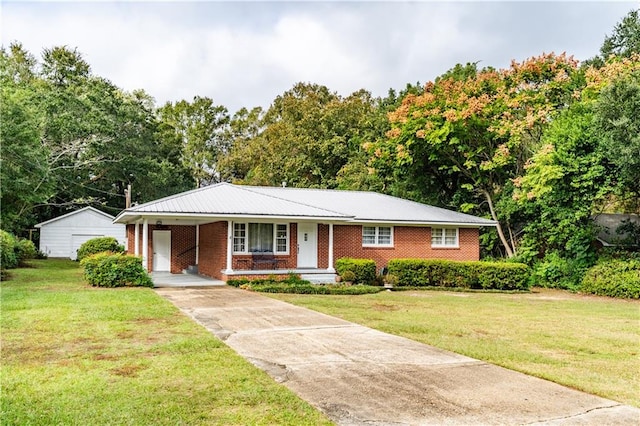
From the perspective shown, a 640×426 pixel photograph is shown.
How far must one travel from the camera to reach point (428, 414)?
16.3ft

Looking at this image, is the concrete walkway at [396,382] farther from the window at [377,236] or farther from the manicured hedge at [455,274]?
the window at [377,236]

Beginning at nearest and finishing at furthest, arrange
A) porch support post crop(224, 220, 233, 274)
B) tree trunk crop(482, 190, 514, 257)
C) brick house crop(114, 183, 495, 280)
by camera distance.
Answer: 1. porch support post crop(224, 220, 233, 274)
2. brick house crop(114, 183, 495, 280)
3. tree trunk crop(482, 190, 514, 257)

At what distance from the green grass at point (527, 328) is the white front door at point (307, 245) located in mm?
4334

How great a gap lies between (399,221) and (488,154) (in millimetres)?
6350

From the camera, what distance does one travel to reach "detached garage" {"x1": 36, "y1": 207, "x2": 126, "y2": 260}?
115ft

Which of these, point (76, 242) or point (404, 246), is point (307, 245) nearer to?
point (404, 246)

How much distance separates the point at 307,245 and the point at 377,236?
3423 millimetres

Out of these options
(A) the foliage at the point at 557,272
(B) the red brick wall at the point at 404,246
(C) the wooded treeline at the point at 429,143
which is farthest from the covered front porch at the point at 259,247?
(A) the foliage at the point at 557,272

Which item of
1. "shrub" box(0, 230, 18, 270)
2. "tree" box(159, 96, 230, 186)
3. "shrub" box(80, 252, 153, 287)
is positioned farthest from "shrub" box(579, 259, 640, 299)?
"tree" box(159, 96, 230, 186)

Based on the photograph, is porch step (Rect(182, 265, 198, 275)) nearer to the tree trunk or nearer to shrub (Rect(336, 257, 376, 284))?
shrub (Rect(336, 257, 376, 284))

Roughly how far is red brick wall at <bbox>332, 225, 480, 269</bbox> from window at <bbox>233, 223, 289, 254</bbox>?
2474mm

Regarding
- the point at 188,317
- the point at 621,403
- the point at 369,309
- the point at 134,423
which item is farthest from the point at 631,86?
the point at 134,423

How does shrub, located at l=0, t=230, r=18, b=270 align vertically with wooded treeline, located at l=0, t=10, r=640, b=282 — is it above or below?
below

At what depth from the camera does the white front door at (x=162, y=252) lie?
23.2 metres
